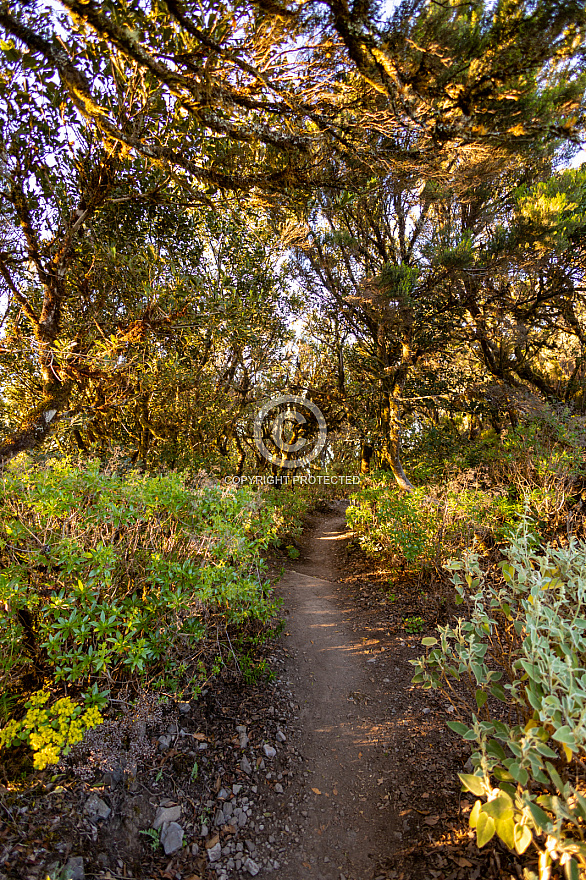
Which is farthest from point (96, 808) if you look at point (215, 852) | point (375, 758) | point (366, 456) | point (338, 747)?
point (366, 456)

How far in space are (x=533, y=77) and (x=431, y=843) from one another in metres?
5.10

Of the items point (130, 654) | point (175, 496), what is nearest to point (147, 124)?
point (175, 496)

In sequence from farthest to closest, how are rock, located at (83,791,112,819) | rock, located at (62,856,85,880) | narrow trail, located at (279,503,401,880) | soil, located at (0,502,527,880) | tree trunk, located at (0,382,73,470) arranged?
tree trunk, located at (0,382,73,470)
narrow trail, located at (279,503,401,880)
rock, located at (83,791,112,819)
soil, located at (0,502,527,880)
rock, located at (62,856,85,880)

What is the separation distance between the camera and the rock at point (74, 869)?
186 cm

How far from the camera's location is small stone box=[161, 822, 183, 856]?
227 cm

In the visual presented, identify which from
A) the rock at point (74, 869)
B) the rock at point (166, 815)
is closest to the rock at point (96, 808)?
the rock at point (74, 869)

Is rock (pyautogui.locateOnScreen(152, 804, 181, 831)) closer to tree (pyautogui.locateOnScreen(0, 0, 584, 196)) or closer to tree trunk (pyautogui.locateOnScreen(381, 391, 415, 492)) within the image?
tree (pyautogui.locateOnScreen(0, 0, 584, 196))

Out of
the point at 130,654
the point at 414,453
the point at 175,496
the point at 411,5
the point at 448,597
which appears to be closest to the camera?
the point at 130,654

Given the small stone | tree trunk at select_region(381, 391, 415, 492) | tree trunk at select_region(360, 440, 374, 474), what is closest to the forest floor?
the small stone

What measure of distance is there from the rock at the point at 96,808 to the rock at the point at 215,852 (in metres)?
0.67

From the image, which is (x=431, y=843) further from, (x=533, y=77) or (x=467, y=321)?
(x=467, y=321)

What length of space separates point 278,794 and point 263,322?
296 inches

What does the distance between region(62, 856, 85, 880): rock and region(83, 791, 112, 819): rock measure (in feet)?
0.67

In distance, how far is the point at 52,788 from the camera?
7.00 feet
